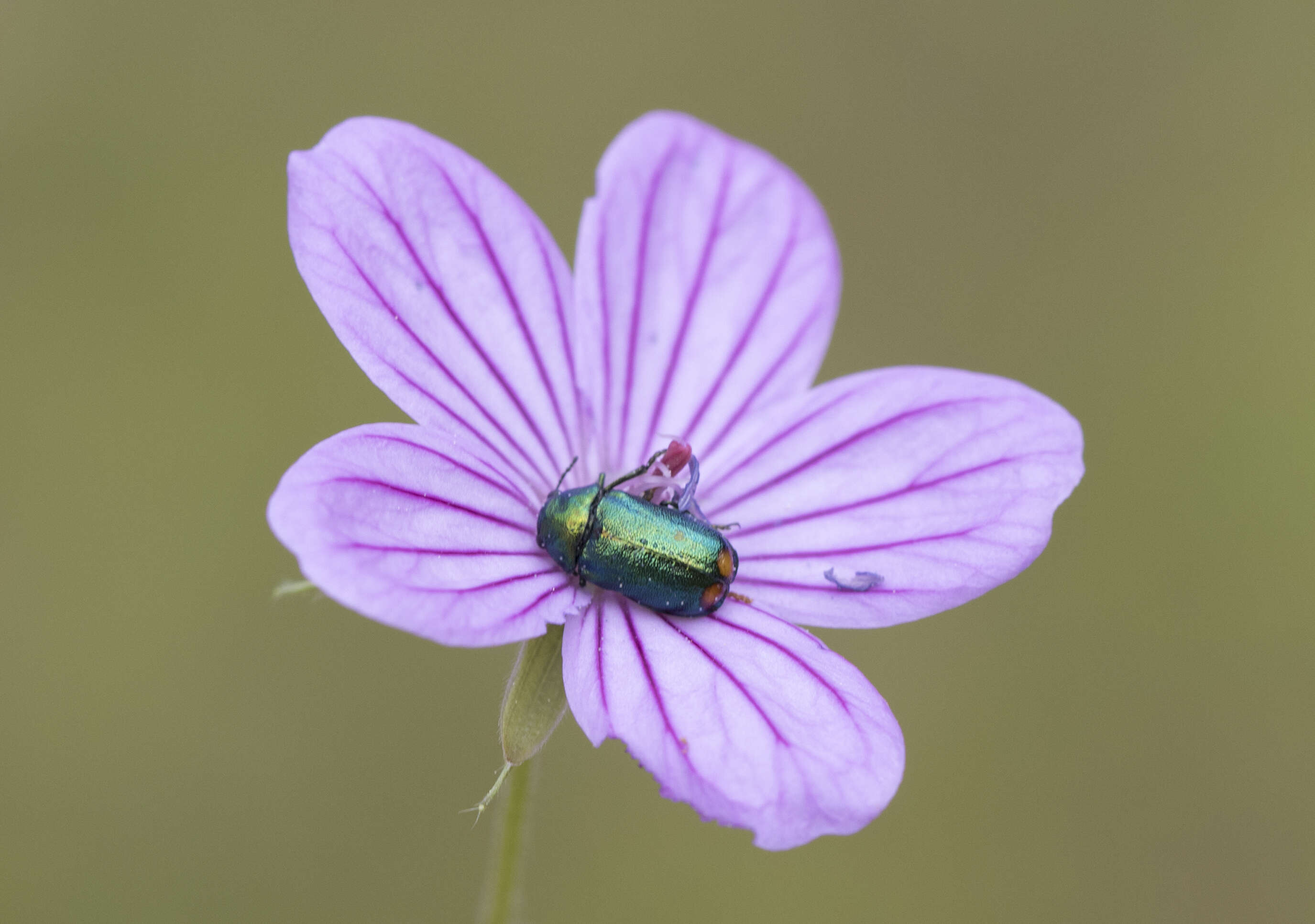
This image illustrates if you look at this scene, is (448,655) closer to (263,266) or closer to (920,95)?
(263,266)

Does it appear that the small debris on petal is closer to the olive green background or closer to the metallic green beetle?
the metallic green beetle

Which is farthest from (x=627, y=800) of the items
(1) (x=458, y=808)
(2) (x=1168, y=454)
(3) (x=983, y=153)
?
(3) (x=983, y=153)

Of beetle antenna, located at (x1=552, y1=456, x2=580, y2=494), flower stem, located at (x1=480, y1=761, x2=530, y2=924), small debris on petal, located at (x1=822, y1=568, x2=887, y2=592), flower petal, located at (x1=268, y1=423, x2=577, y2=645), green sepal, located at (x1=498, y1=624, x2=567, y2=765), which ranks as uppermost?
beetle antenna, located at (x1=552, y1=456, x2=580, y2=494)

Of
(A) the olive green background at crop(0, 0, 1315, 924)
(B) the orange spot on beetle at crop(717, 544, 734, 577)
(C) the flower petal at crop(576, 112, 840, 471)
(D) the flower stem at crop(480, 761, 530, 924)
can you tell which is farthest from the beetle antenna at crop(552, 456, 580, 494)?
(A) the olive green background at crop(0, 0, 1315, 924)

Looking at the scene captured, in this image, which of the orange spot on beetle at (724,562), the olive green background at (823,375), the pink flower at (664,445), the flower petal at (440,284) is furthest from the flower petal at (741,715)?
the olive green background at (823,375)

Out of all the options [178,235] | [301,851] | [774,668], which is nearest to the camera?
[774,668]

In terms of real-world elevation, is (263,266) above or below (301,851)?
above
